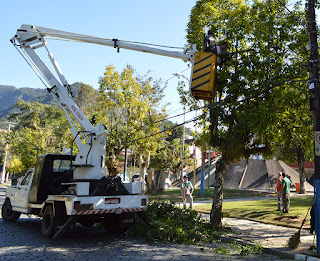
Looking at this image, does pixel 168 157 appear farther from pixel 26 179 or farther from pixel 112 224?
pixel 112 224

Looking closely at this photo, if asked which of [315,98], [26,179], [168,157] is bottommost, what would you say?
[26,179]

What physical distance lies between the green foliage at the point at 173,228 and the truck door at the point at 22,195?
3.94 m

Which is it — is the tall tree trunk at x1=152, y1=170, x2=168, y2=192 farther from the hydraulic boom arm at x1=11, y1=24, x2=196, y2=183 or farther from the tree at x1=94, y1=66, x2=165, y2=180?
the hydraulic boom arm at x1=11, y1=24, x2=196, y2=183

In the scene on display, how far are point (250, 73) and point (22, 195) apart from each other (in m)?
8.85

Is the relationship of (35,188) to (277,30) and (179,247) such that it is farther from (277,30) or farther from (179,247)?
(277,30)

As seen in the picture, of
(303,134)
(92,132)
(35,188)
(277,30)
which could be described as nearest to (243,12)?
(277,30)

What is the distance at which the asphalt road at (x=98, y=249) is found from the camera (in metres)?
7.61

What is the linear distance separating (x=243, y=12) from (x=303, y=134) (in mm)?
4884

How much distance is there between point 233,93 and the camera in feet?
37.2

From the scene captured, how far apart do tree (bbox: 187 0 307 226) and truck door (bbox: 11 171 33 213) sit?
650 cm

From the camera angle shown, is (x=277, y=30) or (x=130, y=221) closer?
(x=130, y=221)

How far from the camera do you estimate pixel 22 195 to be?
1174 centimetres

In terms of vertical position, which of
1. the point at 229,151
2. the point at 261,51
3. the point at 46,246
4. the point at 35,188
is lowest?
the point at 46,246

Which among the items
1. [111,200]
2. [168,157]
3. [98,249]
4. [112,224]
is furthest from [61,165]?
[168,157]
